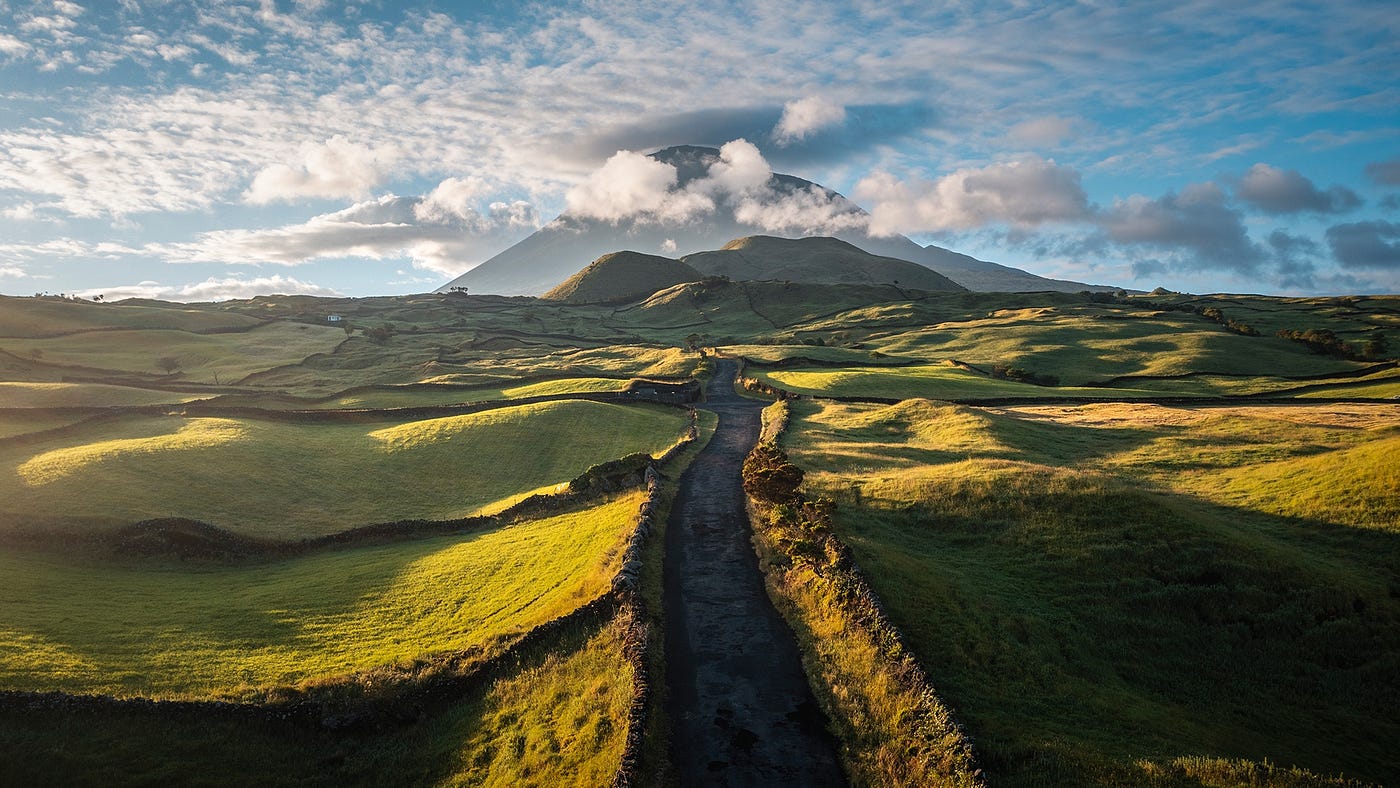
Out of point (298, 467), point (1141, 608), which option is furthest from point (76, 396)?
point (1141, 608)

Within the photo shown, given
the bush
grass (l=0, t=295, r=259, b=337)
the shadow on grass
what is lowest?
the shadow on grass

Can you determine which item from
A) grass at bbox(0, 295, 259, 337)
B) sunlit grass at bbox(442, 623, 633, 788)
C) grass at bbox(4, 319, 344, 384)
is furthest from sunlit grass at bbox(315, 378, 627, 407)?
grass at bbox(0, 295, 259, 337)

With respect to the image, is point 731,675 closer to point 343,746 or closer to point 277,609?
point 343,746

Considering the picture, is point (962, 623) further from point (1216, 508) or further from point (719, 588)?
point (1216, 508)

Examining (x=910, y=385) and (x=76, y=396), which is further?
(x=910, y=385)

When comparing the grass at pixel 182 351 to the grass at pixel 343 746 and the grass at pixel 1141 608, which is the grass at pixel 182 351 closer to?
the grass at pixel 343 746

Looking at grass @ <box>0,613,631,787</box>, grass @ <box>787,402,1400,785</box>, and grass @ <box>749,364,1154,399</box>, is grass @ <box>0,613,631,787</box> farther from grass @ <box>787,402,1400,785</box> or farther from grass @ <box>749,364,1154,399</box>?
grass @ <box>749,364,1154,399</box>

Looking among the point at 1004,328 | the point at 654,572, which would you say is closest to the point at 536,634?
the point at 654,572
